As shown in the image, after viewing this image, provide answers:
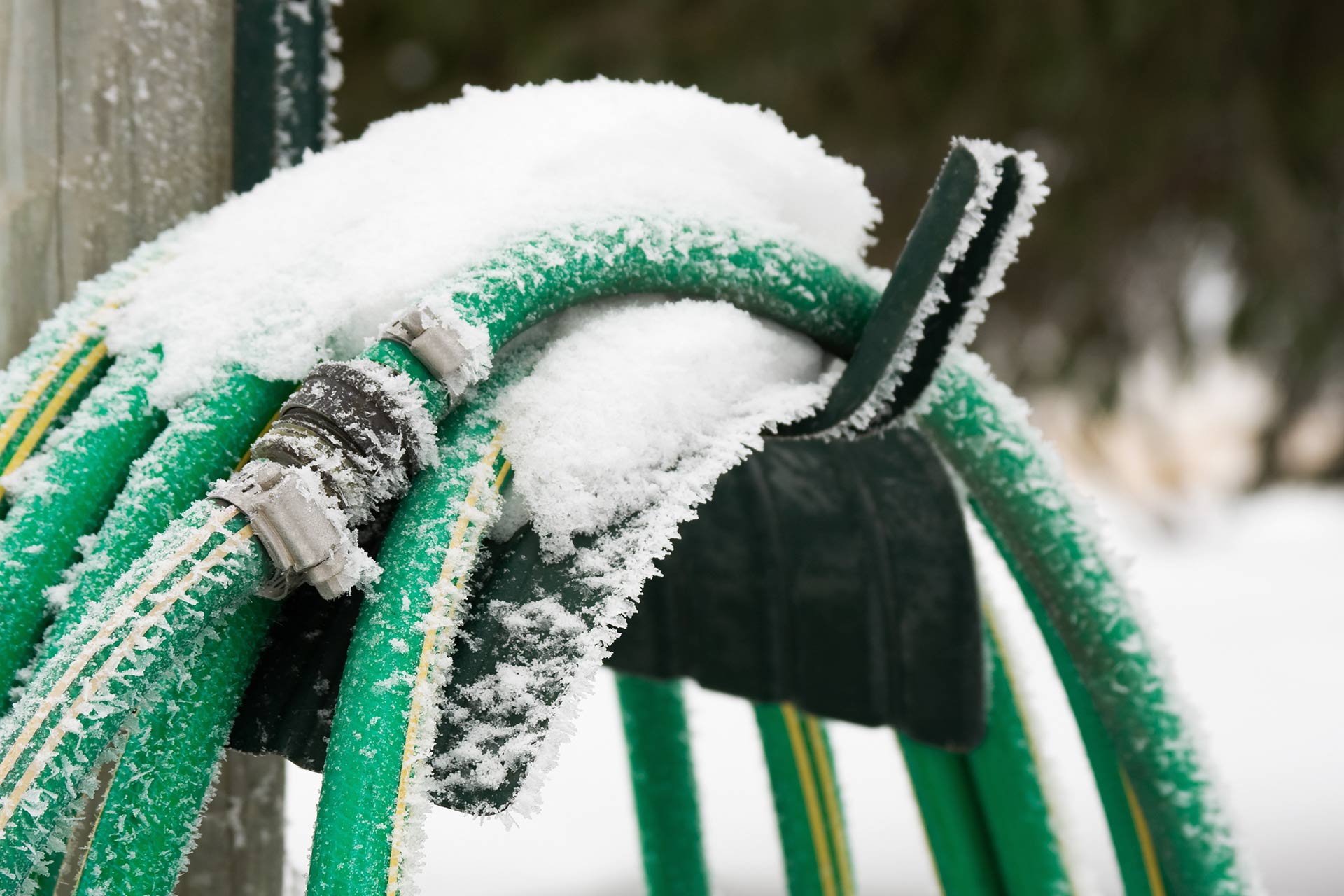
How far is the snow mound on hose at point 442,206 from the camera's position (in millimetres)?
579

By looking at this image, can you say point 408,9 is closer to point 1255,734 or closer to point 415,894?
point 1255,734

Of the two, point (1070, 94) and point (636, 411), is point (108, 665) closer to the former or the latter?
point (636, 411)

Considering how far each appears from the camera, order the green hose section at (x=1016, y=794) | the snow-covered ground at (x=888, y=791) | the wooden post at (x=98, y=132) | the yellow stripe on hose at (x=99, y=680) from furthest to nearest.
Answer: the snow-covered ground at (x=888, y=791) < the green hose section at (x=1016, y=794) < the wooden post at (x=98, y=132) < the yellow stripe on hose at (x=99, y=680)

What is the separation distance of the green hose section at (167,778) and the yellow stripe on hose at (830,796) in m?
0.67

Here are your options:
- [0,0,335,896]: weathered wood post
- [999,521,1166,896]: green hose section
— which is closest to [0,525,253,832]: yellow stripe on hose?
[0,0,335,896]: weathered wood post

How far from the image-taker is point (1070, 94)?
2.93m

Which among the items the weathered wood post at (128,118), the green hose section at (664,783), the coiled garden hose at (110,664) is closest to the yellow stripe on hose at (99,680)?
the coiled garden hose at (110,664)

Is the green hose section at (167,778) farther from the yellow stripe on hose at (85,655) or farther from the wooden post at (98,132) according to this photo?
the wooden post at (98,132)

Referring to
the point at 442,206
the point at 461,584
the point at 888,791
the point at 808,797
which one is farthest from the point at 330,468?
the point at 888,791

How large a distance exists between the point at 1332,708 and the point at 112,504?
301 centimetres

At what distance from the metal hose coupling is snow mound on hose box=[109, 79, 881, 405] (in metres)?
0.07

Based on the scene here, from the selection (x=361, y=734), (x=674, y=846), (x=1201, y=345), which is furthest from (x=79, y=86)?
(x=1201, y=345)

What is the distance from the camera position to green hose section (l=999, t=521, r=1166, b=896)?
0.79 metres

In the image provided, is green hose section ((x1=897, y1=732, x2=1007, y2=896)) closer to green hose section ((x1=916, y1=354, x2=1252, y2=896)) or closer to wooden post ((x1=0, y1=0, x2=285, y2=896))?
green hose section ((x1=916, y1=354, x2=1252, y2=896))
